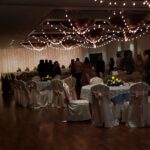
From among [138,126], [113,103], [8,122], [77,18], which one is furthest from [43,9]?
[138,126]

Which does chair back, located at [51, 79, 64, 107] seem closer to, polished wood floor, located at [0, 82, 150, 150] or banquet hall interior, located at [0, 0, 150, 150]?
banquet hall interior, located at [0, 0, 150, 150]

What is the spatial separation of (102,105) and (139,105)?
0.79m

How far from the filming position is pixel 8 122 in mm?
9289

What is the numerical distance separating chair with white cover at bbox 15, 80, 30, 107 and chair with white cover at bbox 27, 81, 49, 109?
1.20 ft

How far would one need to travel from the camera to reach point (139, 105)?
7.32 metres

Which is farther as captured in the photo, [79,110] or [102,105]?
[79,110]

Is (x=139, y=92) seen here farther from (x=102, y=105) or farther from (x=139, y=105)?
(x=102, y=105)

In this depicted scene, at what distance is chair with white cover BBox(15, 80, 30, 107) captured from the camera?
1224 cm

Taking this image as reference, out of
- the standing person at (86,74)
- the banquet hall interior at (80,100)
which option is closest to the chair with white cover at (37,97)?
the banquet hall interior at (80,100)

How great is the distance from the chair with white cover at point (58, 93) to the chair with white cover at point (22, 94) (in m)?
1.32

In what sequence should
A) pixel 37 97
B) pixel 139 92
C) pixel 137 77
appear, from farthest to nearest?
pixel 37 97 → pixel 137 77 → pixel 139 92

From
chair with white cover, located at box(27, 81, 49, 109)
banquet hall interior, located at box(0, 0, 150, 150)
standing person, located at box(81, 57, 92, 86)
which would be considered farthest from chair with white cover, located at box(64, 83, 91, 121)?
standing person, located at box(81, 57, 92, 86)

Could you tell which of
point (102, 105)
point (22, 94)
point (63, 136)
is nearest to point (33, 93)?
point (22, 94)

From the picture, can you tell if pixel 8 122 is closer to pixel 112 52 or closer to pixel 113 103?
pixel 113 103
